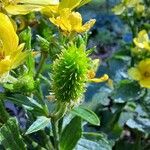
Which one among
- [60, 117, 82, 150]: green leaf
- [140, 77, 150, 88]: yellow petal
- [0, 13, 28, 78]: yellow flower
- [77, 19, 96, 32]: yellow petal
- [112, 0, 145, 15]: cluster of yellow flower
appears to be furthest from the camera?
[112, 0, 145, 15]: cluster of yellow flower

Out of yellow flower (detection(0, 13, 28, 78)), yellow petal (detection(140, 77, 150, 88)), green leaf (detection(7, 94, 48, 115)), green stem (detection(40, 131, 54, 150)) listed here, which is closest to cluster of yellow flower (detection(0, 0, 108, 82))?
yellow flower (detection(0, 13, 28, 78))

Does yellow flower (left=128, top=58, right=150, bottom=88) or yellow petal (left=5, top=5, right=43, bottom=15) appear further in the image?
yellow flower (left=128, top=58, right=150, bottom=88)

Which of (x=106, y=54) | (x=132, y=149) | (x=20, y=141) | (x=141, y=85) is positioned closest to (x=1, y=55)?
(x=20, y=141)

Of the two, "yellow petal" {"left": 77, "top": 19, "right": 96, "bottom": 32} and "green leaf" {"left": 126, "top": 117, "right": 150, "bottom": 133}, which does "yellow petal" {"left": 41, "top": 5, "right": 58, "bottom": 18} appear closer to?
"yellow petal" {"left": 77, "top": 19, "right": 96, "bottom": 32}

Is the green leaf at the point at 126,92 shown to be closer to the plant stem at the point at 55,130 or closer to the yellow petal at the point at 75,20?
the plant stem at the point at 55,130

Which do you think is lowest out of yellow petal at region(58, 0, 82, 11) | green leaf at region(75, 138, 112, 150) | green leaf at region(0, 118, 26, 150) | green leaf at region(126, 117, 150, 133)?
green leaf at region(126, 117, 150, 133)

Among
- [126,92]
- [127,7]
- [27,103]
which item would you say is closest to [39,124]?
[27,103]

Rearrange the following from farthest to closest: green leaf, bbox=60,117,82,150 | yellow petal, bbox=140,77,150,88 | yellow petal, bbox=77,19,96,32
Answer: yellow petal, bbox=140,77,150,88 → green leaf, bbox=60,117,82,150 → yellow petal, bbox=77,19,96,32

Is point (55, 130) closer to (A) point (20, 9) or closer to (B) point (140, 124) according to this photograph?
(A) point (20, 9)
